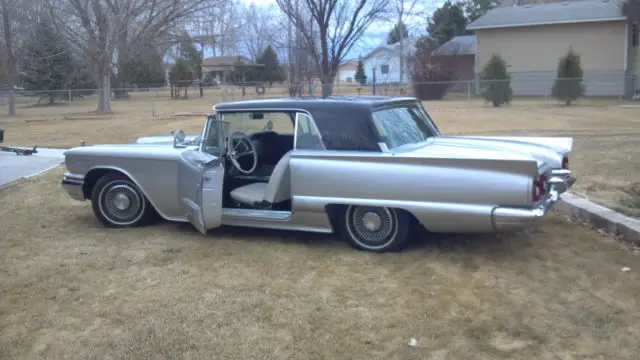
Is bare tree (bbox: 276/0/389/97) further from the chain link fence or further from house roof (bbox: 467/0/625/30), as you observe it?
house roof (bbox: 467/0/625/30)

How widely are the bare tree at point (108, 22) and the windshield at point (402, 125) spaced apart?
29.4 m

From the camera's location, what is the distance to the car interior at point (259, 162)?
5.74 metres

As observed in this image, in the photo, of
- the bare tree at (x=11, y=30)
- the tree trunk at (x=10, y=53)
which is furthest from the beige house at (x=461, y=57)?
the tree trunk at (x=10, y=53)

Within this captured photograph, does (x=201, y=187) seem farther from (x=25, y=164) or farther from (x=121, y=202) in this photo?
(x=25, y=164)

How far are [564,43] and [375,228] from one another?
1415 inches

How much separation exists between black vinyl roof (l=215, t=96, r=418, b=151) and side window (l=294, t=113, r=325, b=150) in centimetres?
5

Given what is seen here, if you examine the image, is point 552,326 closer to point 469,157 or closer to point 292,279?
point 469,157

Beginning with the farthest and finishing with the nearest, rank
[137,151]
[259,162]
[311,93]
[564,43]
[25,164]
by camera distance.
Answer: [564,43]
[311,93]
[25,164]
[259,162]
[137,151]

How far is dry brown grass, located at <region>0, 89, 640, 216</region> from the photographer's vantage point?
816 centimetres

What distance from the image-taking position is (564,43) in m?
37.2

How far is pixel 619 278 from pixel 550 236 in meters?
1.24

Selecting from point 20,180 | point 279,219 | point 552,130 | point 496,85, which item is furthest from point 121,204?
point 496,85

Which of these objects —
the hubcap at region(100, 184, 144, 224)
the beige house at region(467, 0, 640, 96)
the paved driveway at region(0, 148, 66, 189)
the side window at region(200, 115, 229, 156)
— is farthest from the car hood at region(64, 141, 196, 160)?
the beige house at region(467, 0, 640, 96)

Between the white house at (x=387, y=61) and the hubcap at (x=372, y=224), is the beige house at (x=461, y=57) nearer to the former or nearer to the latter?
the white house at (x=387, y=61)
